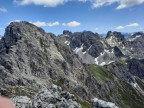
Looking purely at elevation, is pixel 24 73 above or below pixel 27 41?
below

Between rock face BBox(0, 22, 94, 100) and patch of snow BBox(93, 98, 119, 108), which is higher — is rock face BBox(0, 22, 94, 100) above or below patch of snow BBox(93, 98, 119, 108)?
above

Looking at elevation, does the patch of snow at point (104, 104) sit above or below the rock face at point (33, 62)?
below

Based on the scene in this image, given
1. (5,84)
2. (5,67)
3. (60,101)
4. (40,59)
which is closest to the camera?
(60,101)

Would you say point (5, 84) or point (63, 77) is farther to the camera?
point (63, 77)

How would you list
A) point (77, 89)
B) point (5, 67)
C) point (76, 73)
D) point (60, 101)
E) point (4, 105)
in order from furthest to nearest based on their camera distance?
point (76, 73), point (77, 89), point (5, 67), point (60, 101), point (4, 105)

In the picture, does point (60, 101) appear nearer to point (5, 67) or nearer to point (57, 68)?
point (5, 67)

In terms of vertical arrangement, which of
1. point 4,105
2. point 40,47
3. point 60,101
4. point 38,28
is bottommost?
point 60,101

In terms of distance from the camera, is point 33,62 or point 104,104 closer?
point 104,104

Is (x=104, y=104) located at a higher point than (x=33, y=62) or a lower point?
lower

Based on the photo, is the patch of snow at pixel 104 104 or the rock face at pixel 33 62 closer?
the patch of snow at pixel 104 104

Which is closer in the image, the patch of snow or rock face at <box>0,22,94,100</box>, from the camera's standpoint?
the patch of snow

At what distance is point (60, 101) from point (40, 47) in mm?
106154

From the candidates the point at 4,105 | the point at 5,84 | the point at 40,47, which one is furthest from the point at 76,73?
the point at 4,105

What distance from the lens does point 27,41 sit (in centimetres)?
16112
